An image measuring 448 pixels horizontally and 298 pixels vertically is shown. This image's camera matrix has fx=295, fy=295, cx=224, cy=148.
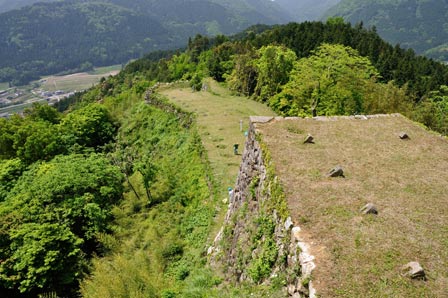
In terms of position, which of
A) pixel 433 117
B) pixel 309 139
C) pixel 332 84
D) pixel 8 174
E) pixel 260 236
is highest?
pixel 332 84

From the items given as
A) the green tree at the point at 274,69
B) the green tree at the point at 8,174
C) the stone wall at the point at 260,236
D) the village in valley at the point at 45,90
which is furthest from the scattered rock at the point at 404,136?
the village in valley at the point at 45,90

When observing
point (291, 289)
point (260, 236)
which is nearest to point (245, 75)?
point (260, 236)

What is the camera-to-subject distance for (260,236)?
8258mm

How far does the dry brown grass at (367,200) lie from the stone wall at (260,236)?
289 mm

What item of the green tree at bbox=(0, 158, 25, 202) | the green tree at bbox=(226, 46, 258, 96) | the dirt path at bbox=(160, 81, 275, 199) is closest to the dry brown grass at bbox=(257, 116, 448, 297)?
the dirt path at bbox=(160, 81, 275, 199)

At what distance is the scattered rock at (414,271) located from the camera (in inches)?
207

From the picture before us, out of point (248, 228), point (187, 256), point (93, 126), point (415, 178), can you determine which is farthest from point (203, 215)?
point (93, 126)

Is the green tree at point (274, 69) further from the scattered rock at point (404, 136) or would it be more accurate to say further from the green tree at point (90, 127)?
the scattered rock at point (404, 136)

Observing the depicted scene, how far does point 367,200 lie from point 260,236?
2955 millimetres

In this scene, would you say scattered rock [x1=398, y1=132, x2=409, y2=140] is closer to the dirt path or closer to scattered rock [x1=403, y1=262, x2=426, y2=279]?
scattered rock [x1=403, y1=262, x2=426, y2=279]

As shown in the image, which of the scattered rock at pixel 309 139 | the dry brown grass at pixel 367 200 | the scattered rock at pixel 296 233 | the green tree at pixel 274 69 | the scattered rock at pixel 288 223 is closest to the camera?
the dry brown grass at pixel 367 200

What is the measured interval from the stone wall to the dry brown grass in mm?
289

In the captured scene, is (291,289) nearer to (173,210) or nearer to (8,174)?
(173,210)

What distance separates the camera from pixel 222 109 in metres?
26.1
